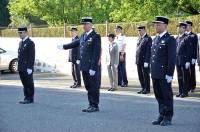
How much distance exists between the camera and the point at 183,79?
46.3 ft

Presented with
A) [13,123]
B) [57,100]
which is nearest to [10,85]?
[57,100]

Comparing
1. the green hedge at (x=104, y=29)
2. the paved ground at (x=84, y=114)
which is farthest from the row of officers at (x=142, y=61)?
the green hedge at (x=104, y=29)

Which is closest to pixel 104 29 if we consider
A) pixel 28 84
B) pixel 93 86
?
pixel 28 84

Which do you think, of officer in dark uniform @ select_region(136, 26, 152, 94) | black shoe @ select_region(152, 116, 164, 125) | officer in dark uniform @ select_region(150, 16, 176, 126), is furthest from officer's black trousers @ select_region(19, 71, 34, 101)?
black shoe @ select_region(152, 116, 164, 125)

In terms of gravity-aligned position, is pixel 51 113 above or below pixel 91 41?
below

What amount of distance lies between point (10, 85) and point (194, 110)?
7978mm

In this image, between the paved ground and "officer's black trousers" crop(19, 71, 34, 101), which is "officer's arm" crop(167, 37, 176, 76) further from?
"officer's black trousers" crop(19, 71, 34, 101)

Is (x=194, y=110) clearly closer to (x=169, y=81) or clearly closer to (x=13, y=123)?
(x=169, y=81)

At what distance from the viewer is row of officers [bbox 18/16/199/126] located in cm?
1019

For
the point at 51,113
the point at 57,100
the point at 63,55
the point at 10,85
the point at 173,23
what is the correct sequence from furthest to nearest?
the point at 63,55, the point at 173,23, the point at 10,85, the point at 57,100, the point at 51,113

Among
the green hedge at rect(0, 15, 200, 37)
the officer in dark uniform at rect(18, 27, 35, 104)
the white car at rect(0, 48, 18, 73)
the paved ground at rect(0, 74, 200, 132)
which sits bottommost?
the paved ground at rect(0, 74, 200, 132)

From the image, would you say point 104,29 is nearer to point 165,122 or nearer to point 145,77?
point 145,77

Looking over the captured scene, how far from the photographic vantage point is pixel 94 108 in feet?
39.3

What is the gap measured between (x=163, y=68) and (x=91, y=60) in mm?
2042
